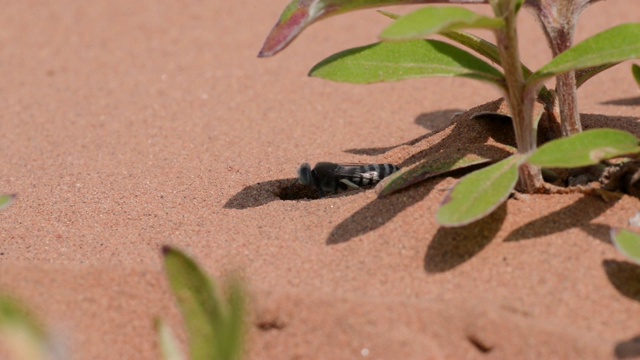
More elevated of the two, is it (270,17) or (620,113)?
(270,17)

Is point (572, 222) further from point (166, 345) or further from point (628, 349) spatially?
point (166, 345)

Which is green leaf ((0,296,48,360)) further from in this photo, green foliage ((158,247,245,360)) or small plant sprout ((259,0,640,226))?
small plant sprout ((259,0,640,226))

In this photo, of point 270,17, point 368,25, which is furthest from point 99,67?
point 368,25

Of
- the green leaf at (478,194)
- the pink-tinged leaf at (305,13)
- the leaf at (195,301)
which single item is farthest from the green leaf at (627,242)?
the leaf at (195,301)

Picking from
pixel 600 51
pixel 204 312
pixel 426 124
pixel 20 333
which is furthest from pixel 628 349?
pixel 426 124

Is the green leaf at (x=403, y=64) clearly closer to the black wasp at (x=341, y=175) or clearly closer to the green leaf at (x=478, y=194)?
the green leaf at (x=478, y=194)

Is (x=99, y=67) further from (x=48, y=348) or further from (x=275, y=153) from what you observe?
(x=48, y=348)
